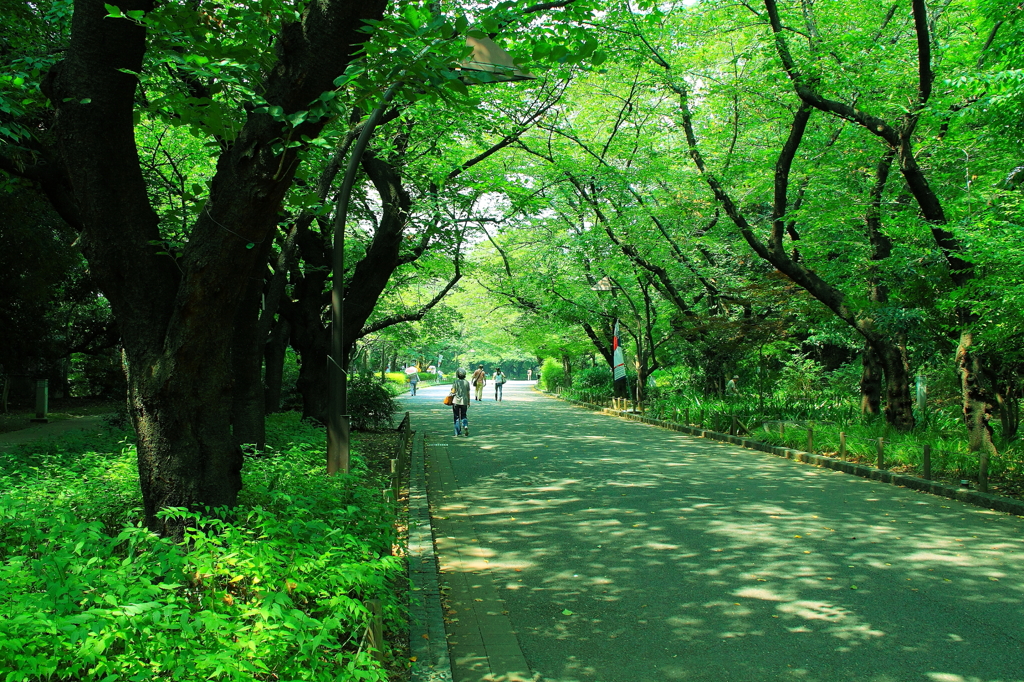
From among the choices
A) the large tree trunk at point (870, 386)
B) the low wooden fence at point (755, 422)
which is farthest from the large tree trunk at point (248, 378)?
the large tree trunk at point (870, 386)

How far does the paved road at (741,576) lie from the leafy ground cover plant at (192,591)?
1.13 metres

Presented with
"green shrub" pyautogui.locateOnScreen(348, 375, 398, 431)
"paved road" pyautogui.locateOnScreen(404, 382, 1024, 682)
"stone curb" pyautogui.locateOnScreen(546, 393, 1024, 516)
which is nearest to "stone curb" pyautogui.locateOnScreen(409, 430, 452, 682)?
"paved road" pyautogui.locateOnScreen(404, 382, 1024, 682)

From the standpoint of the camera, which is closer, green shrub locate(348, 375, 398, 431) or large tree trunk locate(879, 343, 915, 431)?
large tree trunk locate(879, 343, 915, 431)

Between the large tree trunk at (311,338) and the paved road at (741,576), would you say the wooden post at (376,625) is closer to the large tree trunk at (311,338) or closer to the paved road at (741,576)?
the paved road at (741,576)

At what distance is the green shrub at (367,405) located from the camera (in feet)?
67.2

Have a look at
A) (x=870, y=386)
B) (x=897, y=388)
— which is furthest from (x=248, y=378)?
(x=870, y=386)

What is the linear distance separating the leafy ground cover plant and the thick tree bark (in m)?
0.54

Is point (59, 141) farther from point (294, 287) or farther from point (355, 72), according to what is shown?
point (294, 287)

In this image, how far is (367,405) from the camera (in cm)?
2070

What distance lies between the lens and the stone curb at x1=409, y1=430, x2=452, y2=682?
4395mm

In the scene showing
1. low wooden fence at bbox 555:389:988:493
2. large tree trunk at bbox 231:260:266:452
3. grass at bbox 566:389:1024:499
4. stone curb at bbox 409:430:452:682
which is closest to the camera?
stone curb at bbox 409:430:452:682

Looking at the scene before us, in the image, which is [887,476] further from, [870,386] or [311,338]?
[311,338]

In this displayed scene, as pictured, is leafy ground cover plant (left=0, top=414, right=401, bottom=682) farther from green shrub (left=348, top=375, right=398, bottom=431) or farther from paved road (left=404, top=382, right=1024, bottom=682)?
green shrub (left=348, top=375, right=398, bottom=431)

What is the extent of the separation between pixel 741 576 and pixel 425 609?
280 cm
